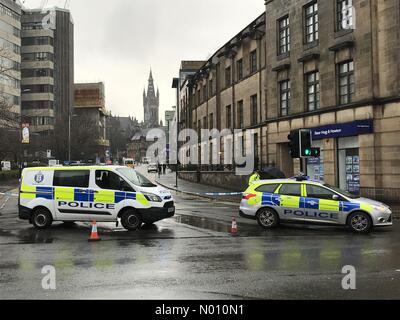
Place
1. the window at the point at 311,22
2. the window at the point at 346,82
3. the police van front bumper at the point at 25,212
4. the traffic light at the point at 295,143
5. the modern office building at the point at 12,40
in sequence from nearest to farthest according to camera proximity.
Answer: the police van front bumper at the point at 25,212 → the traffic light at the point at 295,143 → the window at the point at 346,82 → the window at the point at 311,22 → the modern office building at the point at 12,40

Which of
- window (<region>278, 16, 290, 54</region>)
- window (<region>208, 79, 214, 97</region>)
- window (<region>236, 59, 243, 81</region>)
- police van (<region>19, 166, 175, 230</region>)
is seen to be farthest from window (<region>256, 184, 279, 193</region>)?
window (<region>208, 79, 214, 97</region>)

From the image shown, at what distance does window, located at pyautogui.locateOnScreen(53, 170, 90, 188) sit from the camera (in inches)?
595

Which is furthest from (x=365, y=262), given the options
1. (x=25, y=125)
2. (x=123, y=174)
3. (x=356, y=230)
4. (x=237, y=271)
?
(x=25, y=125)

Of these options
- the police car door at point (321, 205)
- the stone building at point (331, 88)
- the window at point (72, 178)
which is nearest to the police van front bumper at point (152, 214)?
the window at point (72, 178)

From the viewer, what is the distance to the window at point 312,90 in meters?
28.4

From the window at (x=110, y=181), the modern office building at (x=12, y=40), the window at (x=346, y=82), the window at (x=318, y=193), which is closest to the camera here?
the window at (x=318, y=193)

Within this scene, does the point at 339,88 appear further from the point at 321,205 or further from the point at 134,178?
the point at 134,178

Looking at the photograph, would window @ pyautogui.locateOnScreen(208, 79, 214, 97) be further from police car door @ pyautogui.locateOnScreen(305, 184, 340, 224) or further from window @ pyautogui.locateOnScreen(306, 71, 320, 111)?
police car door @ pyautogui.locateOnScreen(305, 184, 340, 224)

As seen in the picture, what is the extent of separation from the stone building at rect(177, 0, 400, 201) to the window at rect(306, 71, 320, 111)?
0.06 meters

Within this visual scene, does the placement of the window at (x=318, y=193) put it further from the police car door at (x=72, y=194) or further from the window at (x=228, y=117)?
the window at (x=228, y=117)

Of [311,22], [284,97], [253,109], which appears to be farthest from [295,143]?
[253,109]

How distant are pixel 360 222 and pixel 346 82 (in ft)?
44.8

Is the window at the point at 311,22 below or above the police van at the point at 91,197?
above

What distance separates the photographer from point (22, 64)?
10188 centimetres
